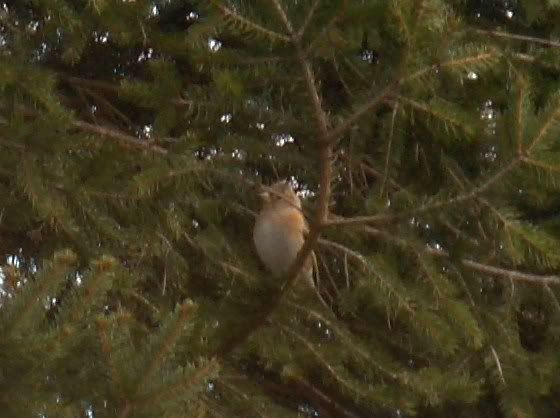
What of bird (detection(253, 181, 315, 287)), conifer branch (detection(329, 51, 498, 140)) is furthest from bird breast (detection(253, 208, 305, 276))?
conifer branch (detection(329, 51, 498, 140))

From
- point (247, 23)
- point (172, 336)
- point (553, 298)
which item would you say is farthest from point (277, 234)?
point (172, 336)

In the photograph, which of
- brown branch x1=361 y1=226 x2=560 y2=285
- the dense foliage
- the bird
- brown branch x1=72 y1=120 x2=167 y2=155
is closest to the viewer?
the dense foliage

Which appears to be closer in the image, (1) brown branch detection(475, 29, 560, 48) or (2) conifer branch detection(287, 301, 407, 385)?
(2) conifer branch detection(287, 301, 407, 385)

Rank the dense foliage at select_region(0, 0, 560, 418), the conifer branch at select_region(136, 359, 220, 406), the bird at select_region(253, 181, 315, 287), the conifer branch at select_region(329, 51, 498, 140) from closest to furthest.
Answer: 1. the conifer branch at select_region(136, 359, 220, 406)
2. the dense foliage at select_region(0, 0, 560, 418)
3. the conifer branch at select_region(329, 51, 498, 140)
4. the bird at select_region(253, 181, 315, 287)

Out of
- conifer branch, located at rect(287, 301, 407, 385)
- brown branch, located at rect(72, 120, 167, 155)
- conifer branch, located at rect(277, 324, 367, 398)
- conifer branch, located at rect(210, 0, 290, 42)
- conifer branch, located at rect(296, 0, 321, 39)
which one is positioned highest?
A: conifer branch, located at rect(296, 0, 321, 39)

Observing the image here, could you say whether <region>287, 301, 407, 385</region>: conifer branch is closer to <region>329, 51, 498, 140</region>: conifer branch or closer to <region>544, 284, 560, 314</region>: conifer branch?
<region>544, 284, 560, 314</region>: conifer branch

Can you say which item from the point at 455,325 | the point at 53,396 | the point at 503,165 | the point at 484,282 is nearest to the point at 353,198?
the point at 484,282

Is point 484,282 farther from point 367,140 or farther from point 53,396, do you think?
point 53,396

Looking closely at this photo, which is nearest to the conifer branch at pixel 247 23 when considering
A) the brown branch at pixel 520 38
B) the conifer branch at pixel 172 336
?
the conifer branch at pixel 172 336

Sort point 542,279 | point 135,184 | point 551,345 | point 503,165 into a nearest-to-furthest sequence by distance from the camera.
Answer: point 503,165
point 135,184
point 542,279
point 551,345
